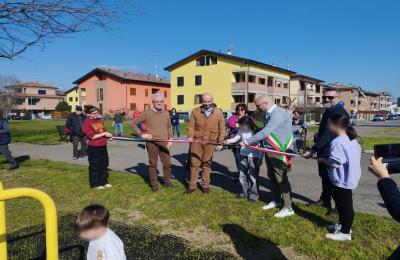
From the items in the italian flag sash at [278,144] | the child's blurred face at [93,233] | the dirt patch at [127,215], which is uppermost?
the italian flag sash at [278,144]

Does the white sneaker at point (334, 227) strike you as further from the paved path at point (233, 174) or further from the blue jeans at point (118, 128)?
the blue jeans at point (118, 128)

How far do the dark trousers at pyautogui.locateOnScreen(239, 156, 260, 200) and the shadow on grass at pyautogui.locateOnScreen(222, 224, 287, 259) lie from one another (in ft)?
4.64

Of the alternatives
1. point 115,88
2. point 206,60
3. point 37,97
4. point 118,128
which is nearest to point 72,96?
point 37,97

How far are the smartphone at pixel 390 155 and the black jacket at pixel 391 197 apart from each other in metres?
0.17

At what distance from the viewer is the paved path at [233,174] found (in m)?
6.48

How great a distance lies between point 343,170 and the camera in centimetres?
430

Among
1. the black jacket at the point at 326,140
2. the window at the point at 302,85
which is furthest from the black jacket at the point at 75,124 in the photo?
the window at the point at 302,85

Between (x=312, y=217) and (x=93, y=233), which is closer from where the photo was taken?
(x=93, y=233)

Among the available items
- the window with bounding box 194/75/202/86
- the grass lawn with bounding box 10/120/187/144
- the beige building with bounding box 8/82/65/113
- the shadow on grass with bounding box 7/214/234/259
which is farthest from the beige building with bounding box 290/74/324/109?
the beige building with bounding box 8/82/65/113

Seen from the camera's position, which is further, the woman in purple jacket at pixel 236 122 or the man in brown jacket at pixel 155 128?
the woman in purple jacket at pixel 236 122

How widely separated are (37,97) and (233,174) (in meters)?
99.8

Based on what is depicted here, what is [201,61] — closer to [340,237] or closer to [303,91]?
[303,91]

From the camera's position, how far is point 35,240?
15.1 feet

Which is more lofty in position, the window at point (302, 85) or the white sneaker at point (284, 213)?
the window at point (302, 85)
